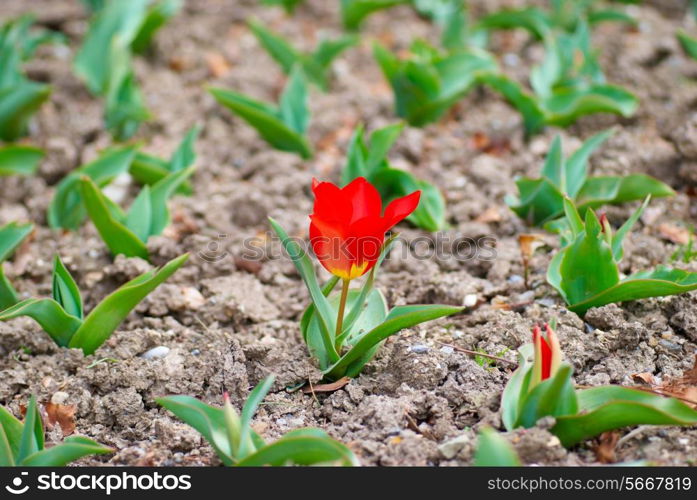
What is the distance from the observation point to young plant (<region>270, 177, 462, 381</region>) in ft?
6.57

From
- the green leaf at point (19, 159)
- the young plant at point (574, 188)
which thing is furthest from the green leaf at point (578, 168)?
the green leaf at point (19, 159)

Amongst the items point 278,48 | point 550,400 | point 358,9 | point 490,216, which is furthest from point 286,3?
point 550,400

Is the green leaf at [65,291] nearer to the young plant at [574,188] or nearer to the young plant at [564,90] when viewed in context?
the young plant at [574,188]

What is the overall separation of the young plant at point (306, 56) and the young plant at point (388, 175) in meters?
0.82

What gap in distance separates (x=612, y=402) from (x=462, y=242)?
1091mm

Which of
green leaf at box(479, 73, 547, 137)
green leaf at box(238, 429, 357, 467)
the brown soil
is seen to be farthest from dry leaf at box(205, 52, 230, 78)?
green leaf at box(238, 429, 357, 467)

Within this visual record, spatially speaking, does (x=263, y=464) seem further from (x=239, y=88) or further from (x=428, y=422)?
(x=239, y=88)

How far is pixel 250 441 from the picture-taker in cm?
199

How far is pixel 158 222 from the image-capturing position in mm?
2926

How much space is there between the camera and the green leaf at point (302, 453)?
188 centimetres

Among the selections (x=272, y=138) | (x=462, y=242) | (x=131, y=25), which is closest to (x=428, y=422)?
(x=462, y=242)

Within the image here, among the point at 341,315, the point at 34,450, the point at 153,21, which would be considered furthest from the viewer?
the point at 153,21

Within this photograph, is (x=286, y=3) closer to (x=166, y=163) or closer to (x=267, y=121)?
(x=267, y=121)

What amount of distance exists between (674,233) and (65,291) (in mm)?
1907
